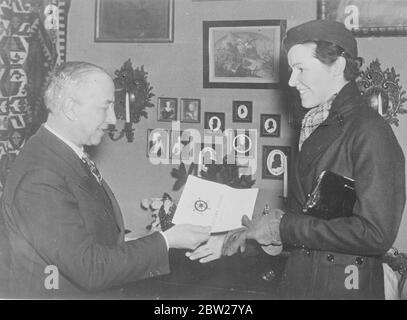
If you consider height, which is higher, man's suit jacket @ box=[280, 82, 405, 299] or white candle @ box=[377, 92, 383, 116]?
white candle @ box=[377, 92, 383, 116]

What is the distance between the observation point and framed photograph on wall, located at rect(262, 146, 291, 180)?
54.2 inches

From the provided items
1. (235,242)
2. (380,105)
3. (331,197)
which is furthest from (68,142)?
(380,105)

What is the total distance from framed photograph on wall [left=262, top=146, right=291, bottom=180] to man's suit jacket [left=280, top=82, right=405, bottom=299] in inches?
6.8

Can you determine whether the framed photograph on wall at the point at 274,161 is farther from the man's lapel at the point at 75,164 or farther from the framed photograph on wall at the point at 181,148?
the man's lapel at the point at 75,164

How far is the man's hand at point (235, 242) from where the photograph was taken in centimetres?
132

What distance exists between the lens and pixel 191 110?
144 cm

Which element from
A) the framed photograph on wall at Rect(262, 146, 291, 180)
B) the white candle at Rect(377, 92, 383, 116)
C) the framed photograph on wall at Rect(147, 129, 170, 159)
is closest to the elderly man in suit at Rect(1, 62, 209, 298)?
the framed photograph on wall at Rect(147, 129, 170, 159)

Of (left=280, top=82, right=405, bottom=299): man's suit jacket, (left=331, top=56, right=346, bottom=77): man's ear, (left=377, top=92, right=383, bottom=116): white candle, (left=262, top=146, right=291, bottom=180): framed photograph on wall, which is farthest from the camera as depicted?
(left=262, top=146, right=291, bottom=180): framed photograph on wall

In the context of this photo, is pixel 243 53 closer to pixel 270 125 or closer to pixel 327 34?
pixel 270 125

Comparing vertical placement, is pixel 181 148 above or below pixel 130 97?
below

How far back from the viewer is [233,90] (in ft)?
4.79

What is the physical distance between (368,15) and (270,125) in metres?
0.41

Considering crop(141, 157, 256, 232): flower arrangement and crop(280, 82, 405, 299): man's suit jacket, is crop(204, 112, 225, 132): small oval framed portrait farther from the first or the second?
crop(280, 82, 405, 299): man's suit jacket

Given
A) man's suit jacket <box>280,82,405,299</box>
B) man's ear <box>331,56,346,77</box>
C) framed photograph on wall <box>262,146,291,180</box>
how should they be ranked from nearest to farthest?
man's suit jacket <box>280,82,405,299</box>, man's ear <box>331,56,346,77</box>, framed photograph on wall <box>262,146,291,180</box>
